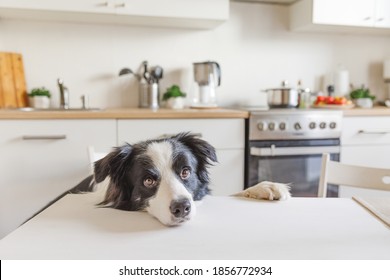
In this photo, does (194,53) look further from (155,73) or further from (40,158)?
(40,158)

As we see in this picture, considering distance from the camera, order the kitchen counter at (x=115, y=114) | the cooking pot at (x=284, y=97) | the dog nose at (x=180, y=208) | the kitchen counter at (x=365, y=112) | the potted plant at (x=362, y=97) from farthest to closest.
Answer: the potted plant at (x=362, y=97), the cooking pot at (x=284, y=97), the kitchen counter at (x=365, y=112), the kitchen counter at (x=115, y=114), the dog nose at (x=180, y=208)

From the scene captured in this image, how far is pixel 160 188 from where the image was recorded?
93 centimetres

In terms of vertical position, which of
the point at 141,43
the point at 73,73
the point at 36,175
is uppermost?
the point at 141,43

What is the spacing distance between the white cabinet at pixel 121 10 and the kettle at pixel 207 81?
0.33m

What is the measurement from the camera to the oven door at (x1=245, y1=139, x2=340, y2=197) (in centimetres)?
244

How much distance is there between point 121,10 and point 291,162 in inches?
61.1

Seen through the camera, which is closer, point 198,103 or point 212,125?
point 212,125

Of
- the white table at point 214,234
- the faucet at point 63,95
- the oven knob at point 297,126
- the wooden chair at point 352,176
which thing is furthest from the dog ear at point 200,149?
the faucet at point 63,95

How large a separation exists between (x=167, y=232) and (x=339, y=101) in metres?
2.43

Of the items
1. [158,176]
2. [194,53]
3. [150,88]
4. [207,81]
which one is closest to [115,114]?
[150,88]

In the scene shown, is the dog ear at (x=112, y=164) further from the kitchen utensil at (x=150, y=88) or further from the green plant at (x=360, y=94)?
the green plant at (x=360, y=94)

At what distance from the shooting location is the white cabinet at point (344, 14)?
8.95 feet

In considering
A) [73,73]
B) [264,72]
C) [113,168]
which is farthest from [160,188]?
[264,72]

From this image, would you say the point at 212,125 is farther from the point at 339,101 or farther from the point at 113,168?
the point at 113,168
